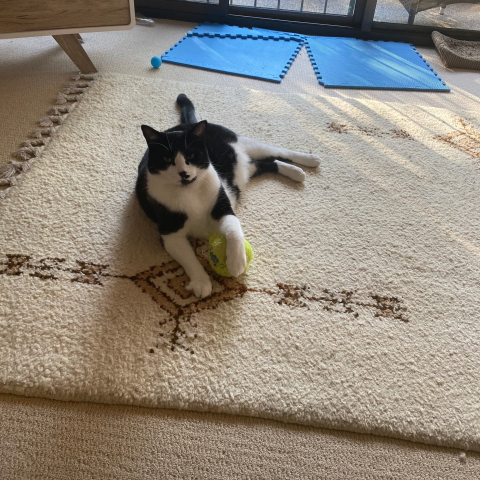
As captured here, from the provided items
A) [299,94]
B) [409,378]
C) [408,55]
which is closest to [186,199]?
[409,378]

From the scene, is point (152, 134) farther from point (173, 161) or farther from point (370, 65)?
point (370, 65)

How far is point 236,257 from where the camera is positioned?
1.09 m

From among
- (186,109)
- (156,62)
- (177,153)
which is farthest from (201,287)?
(156,62)

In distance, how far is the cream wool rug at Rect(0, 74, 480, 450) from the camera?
91 cm

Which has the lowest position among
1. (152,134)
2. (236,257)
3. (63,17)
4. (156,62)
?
(236,257)

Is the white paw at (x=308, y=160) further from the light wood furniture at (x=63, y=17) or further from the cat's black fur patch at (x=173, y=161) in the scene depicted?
the light wood furniture at (x=63, y=17)

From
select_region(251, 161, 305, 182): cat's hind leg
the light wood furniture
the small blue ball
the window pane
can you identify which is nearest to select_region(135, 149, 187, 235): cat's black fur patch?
select_region(251, 161, 305, 182): cat's hind leg

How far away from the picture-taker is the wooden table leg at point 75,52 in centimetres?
198

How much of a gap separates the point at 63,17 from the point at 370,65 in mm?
Answer: 1663

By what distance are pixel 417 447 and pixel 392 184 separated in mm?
939

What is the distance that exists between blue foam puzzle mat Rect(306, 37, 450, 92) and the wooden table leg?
1.20 meters

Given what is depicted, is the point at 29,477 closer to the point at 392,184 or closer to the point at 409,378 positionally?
the point at 409,378

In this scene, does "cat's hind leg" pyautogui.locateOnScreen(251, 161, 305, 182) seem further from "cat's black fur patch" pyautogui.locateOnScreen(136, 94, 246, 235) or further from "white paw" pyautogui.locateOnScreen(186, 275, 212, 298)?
"white paw" pyautogui.locateOnScreen(186, 275, 212, 298)

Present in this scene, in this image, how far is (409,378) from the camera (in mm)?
963
